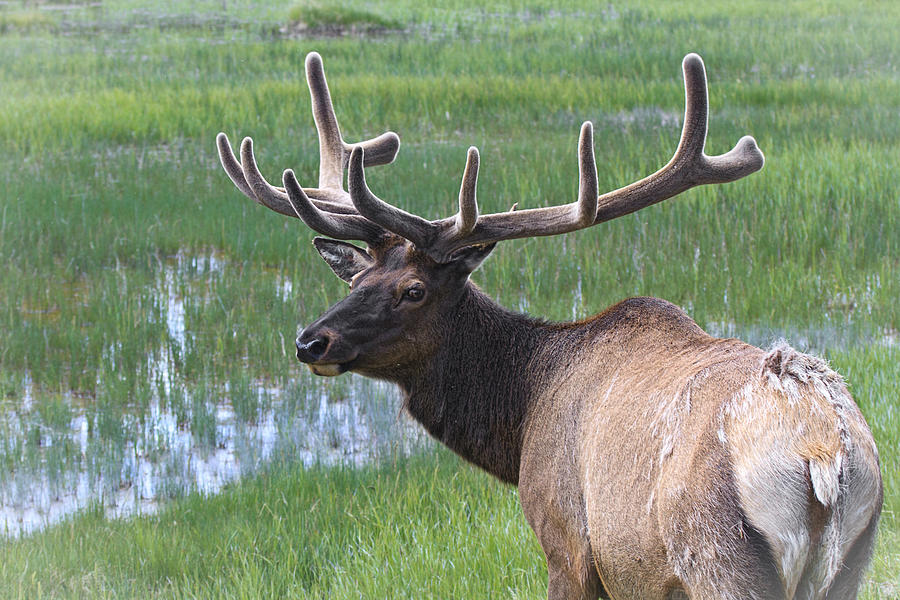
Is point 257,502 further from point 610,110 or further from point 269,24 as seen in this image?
point 269,24

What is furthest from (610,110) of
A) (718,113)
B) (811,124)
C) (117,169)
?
(117,169)

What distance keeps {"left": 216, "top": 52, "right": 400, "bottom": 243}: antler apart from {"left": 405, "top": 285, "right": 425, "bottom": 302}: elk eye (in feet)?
1.10

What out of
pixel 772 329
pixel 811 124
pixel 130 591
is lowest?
pixel 130 591

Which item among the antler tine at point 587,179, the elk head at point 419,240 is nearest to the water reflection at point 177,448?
the elk head at point 419,240

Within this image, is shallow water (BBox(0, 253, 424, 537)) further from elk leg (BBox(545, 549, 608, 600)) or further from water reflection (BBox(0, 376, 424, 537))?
elk leg (BBox(545, 549, 608, 600))

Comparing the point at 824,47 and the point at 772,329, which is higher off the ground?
the point at 824,47

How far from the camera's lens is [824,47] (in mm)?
15320

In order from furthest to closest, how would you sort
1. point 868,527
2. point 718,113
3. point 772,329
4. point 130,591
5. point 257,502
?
point 718,113 → point 772,329 → point 257,502 → point 130,591 → point 868,527

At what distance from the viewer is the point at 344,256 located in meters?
3.96

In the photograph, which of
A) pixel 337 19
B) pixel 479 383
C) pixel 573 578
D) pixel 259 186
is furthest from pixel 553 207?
pixel 337 19

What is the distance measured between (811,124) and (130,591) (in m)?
9.36

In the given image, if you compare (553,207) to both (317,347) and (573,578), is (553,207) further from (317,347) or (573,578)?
(573,578)

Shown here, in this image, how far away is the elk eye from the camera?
360 cm

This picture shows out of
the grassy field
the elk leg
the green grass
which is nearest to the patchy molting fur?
the elk leg
